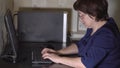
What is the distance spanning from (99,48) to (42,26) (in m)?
0.91

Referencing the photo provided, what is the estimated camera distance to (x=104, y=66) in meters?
1.63

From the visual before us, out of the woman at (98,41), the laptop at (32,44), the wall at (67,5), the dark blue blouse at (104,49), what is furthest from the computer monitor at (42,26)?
the dark blue blouse at (104,49)

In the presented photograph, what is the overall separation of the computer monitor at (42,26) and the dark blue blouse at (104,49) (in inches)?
28.9

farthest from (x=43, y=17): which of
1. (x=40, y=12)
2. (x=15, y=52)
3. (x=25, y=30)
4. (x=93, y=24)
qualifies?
(x=93, y=24)

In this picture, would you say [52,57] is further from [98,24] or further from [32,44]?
[32,44]

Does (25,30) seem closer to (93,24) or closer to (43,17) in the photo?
(43,17)

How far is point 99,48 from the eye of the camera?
1.56 m

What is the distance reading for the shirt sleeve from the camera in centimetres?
157

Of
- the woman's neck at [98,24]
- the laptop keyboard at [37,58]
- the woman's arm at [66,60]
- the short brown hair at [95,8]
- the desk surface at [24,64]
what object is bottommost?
the desk surface at [24,64]

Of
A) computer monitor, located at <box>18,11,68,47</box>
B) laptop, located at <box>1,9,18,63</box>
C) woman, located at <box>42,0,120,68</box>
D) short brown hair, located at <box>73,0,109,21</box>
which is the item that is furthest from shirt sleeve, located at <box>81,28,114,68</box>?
computer monitor, located at <box>18,11,68,47</box>

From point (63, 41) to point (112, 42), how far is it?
86cm

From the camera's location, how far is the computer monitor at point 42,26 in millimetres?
2357

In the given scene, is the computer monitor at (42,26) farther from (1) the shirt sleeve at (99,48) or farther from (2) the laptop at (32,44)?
(1) the shirt sleeve at (99,48)

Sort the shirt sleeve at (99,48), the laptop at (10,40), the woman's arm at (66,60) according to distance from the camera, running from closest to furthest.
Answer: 1. the shirt sleeve at (99,48)
2. the woman's arm at (66,60)
3. the laptop at (10,40)
